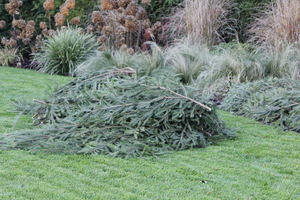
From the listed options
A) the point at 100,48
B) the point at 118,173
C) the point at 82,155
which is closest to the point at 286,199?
the point at 118,173

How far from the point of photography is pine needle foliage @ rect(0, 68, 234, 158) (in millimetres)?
3480

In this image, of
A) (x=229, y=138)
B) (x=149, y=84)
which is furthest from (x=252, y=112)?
(x=149, y=84)

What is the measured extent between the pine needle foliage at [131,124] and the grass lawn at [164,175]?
0.15 meters

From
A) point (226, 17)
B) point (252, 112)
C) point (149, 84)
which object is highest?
point (226, 17)

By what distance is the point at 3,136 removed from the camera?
3.60m

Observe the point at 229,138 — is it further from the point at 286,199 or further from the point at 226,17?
the point at 226,17

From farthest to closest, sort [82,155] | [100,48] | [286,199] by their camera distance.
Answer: [100,48], [82,155], [286,199]

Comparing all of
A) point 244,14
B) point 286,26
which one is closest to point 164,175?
point 286,26

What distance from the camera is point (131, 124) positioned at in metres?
3.72

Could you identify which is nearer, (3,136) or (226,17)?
(3,136)

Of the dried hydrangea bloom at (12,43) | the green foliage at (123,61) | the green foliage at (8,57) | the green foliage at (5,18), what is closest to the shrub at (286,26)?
the green foliage at (123,61)

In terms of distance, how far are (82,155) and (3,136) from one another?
92 centimetres

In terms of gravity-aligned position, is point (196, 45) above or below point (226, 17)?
below

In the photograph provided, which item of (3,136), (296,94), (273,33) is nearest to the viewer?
(3,136)
